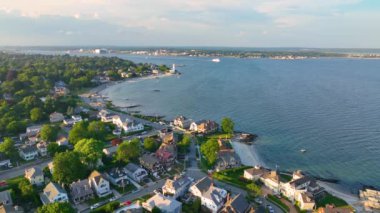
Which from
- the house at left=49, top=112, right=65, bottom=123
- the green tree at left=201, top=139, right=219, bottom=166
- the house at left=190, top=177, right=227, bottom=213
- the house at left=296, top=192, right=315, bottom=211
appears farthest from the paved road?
the house at left=296, top=192, right=315, bottom=211

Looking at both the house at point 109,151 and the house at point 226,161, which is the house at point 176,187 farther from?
the house at point 109,151

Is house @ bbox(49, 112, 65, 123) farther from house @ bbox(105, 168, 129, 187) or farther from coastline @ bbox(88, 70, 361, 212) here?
coastline @ bbox(88, 70, 361, 212)

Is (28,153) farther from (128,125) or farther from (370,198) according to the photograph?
(370,198)

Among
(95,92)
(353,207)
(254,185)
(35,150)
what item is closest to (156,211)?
(254,185)

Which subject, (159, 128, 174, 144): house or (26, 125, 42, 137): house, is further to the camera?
(26, 125, 42, 137): house

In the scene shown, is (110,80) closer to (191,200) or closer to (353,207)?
(191,200)

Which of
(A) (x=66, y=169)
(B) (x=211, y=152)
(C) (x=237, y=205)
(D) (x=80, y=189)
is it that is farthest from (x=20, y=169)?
(C) (x=237, y=205)
